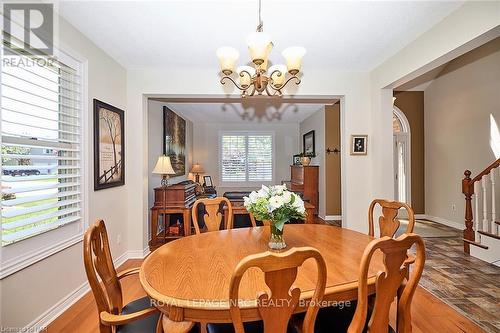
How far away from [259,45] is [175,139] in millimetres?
4203

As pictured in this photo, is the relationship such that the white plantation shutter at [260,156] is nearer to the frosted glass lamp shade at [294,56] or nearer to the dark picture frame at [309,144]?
the dark picture frame at [309,144]

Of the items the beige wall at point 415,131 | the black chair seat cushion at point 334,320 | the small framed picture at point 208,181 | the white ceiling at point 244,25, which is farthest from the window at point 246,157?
the black chair seat cushion at point 334,320

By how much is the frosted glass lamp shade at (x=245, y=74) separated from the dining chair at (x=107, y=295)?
1616mm

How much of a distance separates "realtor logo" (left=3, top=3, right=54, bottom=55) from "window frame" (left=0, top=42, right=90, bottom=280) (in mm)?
140

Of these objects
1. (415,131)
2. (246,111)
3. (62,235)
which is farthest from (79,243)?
(415,131)

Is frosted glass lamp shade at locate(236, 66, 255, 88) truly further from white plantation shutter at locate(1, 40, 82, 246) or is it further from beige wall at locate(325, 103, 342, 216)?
beige wall at locate(325, 103, 342, 216)

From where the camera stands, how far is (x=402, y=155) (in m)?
6.25

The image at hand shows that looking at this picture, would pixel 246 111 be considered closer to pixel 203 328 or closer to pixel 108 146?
pixel 108 146

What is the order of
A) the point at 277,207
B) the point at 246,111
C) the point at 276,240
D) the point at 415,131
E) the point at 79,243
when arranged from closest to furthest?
the point at 277,207
the point at 276,240
the point at 79,243
the point at 415,131
the point at 246,111

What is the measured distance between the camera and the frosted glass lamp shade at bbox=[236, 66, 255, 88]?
2.31 metres

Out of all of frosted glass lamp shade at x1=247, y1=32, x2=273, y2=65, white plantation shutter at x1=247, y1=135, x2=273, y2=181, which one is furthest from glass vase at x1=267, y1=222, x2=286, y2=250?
white plantation shutter at x1=247, y1=135, x2=273, y2=181

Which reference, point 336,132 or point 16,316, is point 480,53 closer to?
point 336,132

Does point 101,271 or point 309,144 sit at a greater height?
point 309,144

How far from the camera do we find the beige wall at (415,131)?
6.14 meters
